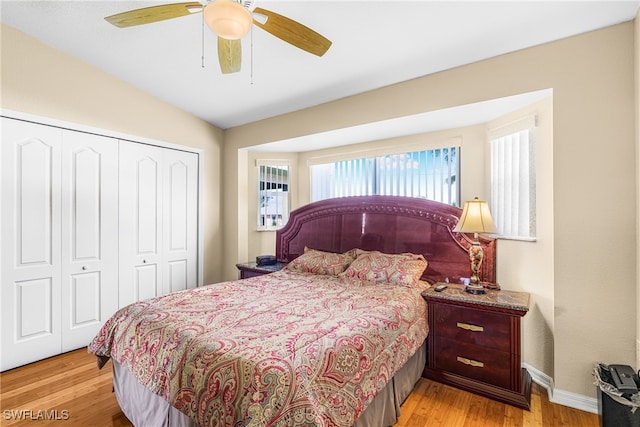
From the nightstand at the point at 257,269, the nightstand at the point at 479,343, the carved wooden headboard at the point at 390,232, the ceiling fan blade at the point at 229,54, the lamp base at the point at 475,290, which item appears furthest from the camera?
the nightstand at the point at 257,269

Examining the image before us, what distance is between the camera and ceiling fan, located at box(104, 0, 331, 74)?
1.46 metres

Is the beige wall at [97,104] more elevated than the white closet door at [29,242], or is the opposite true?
the beige wall at [97,104]

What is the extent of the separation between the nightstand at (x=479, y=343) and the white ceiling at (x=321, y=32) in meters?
1.90

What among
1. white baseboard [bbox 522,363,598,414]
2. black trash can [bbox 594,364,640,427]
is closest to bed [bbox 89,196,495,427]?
white baseboard [bbox 522,363,598,414]

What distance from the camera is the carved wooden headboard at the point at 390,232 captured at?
286cm

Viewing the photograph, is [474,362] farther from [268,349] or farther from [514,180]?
[268,349]

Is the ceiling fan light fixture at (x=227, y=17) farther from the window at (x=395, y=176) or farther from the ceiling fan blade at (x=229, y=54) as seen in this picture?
the window at (x=395, y=176)

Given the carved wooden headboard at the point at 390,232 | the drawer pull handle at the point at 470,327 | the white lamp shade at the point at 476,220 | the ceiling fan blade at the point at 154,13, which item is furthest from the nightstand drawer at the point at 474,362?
the ceiling fan blade at the point at 154,13

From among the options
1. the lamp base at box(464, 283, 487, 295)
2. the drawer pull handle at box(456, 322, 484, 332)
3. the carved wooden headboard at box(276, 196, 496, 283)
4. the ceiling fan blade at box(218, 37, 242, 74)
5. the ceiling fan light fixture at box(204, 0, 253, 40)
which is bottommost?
the drawer pull handle at box(456, 322, 484, 332)

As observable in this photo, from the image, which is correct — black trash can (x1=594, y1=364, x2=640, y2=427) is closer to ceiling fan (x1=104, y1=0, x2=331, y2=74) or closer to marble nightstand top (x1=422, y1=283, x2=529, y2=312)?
marble nightstand top (x1=422, y1=283, x2=529, y2=312)

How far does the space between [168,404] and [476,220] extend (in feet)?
7.89

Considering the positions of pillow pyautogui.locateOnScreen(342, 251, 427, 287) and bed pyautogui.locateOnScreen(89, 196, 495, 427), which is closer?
bed pyautogui.locateOnScreen(89, 196, 495, 427)

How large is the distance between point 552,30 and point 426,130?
1.33 meters

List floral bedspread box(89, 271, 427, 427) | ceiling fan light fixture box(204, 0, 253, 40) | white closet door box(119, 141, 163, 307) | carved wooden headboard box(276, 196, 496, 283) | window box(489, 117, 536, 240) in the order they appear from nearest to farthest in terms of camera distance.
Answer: floral bedspread box(89, 271, 427, 427)
ceiling fan light fixture box(204, 0, 253, 40)
window box(489, 117, 536, 240)
carved wooden headboard box(276, 196, 496, 283)
white closet door box(119, 141, 163, 307)
